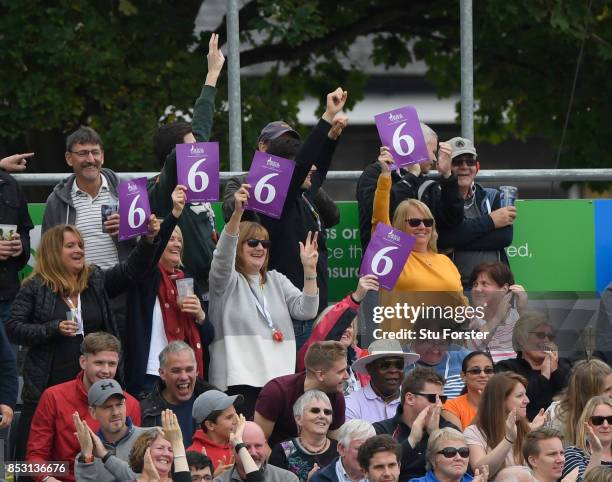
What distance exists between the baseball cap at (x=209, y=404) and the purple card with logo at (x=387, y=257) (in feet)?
5.19

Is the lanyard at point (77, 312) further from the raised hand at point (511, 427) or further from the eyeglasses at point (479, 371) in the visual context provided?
the raised hand at point (511, 427)

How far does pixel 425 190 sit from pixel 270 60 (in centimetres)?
786

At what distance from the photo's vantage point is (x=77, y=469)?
11.0 meters

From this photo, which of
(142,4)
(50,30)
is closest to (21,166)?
(50,30)

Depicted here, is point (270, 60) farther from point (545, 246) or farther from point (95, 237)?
point (95, 237)

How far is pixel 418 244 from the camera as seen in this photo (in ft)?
42.9

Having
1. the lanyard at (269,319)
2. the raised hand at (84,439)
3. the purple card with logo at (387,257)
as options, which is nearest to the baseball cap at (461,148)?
the purple card with logo at (387,257)

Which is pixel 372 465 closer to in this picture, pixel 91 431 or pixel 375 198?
pixel 91 431

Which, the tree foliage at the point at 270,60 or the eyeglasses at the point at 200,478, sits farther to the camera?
the tree foliage at the point at 270,60

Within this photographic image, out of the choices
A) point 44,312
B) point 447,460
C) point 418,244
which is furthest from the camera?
point 418,244

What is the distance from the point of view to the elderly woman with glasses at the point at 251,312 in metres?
12.5

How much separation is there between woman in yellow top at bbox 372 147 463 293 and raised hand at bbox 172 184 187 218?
1.47 metres

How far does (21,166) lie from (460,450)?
366 cm

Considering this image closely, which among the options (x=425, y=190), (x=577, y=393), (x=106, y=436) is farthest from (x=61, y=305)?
(x=577, y=393)
